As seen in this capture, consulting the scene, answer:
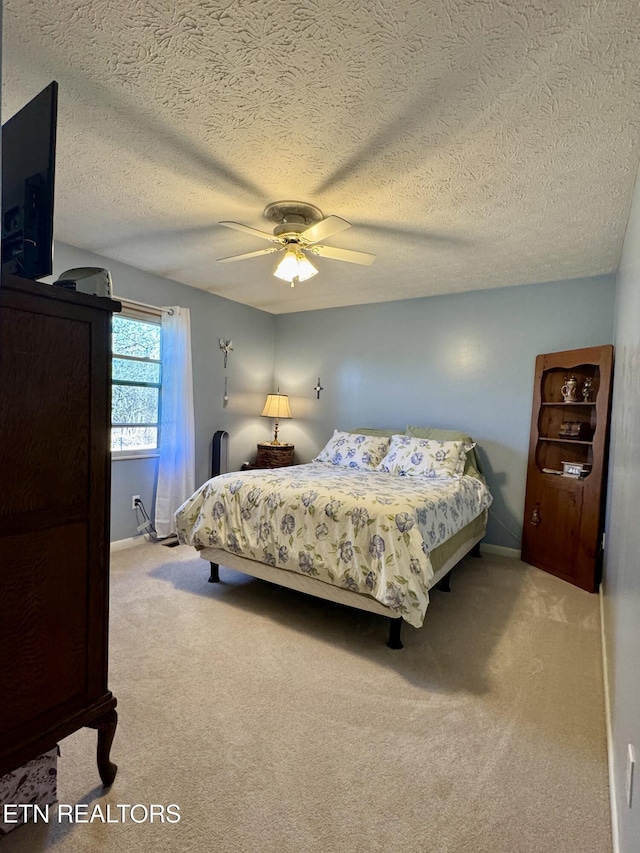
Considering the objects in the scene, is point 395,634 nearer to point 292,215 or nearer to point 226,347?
point 292,215

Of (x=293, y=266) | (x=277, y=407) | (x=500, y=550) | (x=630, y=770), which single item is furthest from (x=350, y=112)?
(x=500, y=550)

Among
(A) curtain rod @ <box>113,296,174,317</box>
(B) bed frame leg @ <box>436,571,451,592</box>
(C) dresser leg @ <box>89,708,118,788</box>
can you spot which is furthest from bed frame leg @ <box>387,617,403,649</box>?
(A) curtain rod @ <box>113,296,174,317</box>

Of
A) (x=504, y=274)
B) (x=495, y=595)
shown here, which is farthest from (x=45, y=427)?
(x=504, y=274)

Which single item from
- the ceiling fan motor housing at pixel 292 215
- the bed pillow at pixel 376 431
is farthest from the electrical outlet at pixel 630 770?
the bed pillow at pixel 376 431

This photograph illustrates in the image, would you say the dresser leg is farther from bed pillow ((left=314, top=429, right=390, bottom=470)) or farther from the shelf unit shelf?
the shelf unit shelf

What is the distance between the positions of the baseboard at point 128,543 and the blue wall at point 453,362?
6.57 ft

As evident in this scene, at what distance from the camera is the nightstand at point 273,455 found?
4.75m

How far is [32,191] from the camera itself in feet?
3.75

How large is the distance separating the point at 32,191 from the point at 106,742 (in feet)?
5.43

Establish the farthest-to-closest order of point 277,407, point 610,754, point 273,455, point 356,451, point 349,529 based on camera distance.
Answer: point 277,407, point 273,455, point 356,451, point 349,529, point 610,754

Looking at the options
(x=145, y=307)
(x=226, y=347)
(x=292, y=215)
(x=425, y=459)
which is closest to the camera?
(x=292, y=215)

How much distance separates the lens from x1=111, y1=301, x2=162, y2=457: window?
12.2 ft

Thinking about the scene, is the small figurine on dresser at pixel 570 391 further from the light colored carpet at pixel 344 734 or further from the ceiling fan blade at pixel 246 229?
the ceiling fan blade at pixel 246 229

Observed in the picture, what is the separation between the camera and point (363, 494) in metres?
2.61
